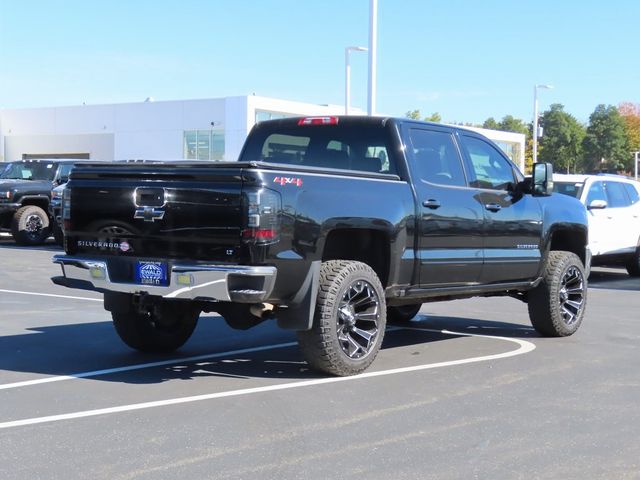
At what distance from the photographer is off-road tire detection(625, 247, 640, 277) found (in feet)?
51.0

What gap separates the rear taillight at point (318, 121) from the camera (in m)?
7.79

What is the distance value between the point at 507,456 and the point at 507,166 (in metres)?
4.21

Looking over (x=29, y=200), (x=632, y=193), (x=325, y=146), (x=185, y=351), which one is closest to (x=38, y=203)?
(x=29, y=200)

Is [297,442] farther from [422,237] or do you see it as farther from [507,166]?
[507,166]

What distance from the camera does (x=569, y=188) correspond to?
14.7 m

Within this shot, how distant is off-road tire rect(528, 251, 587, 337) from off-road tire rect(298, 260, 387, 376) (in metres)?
2.57

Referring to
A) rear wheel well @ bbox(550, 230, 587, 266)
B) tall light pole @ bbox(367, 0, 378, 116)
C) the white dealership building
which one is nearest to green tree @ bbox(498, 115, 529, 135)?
the white dealership building

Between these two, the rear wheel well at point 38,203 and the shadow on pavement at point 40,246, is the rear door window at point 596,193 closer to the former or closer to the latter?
the shadow on pavement at point 40,246

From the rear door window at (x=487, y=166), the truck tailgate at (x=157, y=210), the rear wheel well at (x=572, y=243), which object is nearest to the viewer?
the truck tailgate at (x=157, y=210)

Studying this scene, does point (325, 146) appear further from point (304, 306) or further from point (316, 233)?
point (304, 306)

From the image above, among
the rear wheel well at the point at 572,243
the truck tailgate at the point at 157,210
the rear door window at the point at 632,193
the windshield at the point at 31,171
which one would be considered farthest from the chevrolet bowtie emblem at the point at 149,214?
the windshield at the point at 31,171

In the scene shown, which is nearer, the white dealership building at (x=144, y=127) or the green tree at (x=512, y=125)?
the white dealership building at (x=144, y=127)

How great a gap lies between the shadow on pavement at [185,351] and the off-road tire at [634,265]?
22.1 ft

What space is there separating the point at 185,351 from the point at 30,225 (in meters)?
13.8
